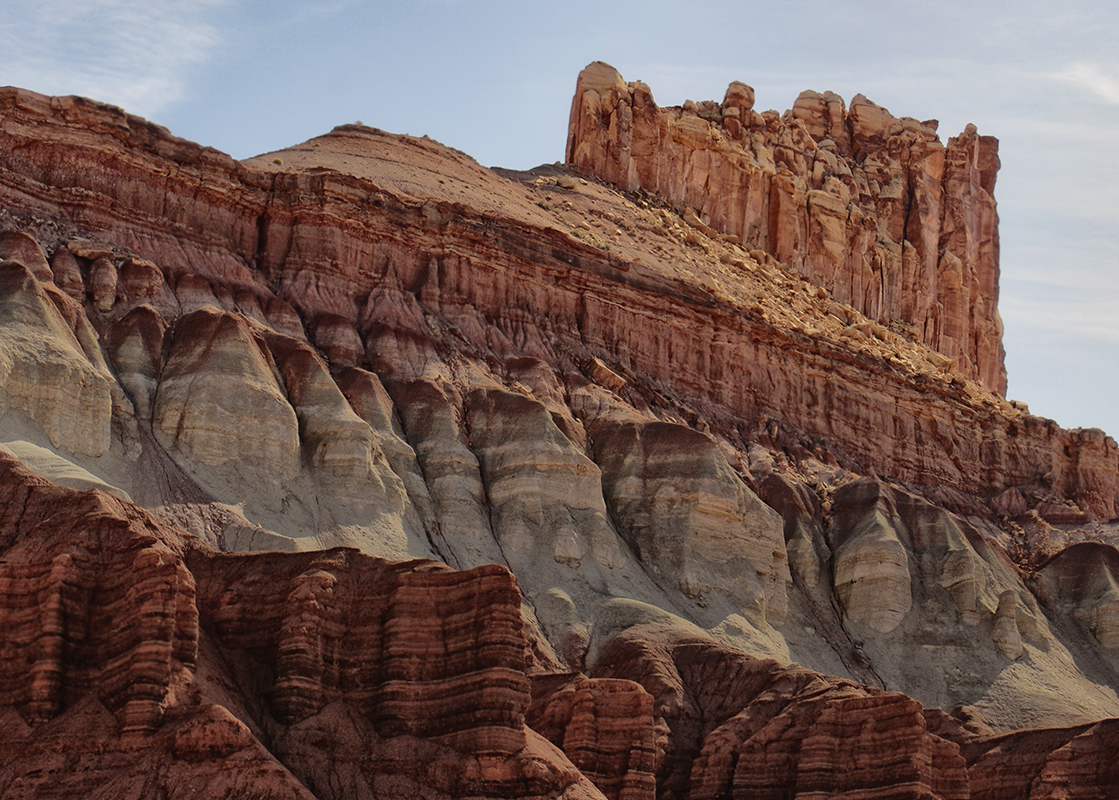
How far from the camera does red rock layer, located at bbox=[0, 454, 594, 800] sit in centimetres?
2700

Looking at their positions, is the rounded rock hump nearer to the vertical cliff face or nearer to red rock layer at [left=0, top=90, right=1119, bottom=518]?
the vertical cliff face

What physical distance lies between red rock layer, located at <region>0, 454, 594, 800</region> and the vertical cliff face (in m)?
67.6

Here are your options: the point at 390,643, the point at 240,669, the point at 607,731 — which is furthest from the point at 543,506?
the point at 240,669

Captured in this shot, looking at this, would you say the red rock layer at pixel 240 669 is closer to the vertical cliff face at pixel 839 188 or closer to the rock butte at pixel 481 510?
the rock butte at pixel 481 510

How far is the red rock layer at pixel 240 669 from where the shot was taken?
2700 centimetres

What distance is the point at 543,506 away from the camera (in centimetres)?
5584

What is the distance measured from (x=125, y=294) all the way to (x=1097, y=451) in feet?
188

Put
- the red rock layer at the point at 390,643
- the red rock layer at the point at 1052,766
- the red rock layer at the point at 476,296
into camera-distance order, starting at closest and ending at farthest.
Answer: the red rock layer at the point at 390,643 < the red rock layer at the point at 1052,766 < the red rock layer at the point at 476,296

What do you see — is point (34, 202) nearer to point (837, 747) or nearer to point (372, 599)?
point (372, 599)

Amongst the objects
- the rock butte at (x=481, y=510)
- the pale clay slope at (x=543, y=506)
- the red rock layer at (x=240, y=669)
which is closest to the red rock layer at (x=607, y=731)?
the rock butte at (x=481, y=510)

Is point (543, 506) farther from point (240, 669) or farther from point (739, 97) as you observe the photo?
point (739, 97)

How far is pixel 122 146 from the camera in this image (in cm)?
5938

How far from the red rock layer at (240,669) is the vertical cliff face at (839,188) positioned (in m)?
67.6

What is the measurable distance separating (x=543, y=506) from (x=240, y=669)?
25.2 m
